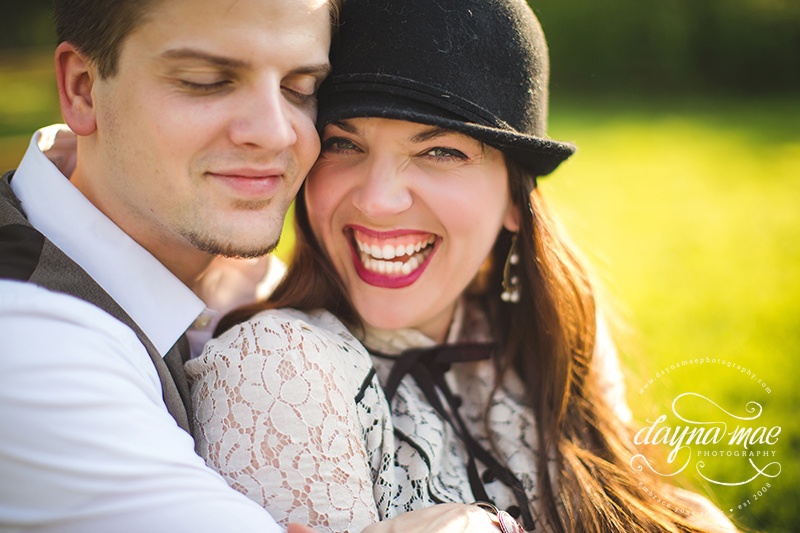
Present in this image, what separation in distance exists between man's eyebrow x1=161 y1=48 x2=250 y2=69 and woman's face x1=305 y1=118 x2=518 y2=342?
42 cm

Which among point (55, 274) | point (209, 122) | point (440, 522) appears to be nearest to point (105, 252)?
point (55, 274)

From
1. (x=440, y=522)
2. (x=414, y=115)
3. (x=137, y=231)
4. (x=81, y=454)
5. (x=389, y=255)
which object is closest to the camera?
(x=81, y=454)

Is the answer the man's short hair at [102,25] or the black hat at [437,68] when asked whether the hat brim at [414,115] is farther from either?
the man's short hair at [102,25]

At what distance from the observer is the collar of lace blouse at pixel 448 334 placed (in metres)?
2.64

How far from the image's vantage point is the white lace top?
6.00 feet

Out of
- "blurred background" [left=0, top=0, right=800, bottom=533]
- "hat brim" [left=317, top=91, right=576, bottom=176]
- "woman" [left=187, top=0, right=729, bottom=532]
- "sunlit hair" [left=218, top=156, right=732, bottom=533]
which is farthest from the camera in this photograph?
"blurred background" [left=0, top=0, right=800, bottom=533]

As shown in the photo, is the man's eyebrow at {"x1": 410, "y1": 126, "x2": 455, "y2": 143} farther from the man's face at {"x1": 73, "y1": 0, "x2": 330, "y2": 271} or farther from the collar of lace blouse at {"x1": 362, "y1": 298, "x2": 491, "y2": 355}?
the collar of lace blouse at {"x1": 362, "y1": 298, "x2": 491, "y2": 355}

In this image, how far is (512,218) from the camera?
280 cm

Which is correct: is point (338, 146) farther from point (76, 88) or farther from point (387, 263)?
point (76, 88)

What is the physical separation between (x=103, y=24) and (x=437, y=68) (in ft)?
3.40

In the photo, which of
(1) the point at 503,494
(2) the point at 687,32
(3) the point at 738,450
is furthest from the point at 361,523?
(2) the point at 687,32

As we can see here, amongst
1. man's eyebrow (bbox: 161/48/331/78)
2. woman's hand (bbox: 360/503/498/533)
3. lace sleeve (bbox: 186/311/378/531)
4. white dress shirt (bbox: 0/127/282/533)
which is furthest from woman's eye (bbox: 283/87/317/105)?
woman's hand (bbox: 360/503/498/533)

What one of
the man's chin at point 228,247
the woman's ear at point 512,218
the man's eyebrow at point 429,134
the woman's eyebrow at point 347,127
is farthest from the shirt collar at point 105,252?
the woman's ear at point 512,218

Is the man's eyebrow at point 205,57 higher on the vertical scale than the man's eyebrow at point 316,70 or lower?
lower
